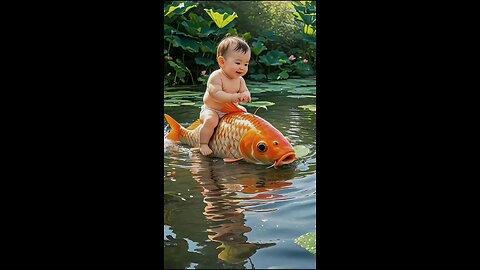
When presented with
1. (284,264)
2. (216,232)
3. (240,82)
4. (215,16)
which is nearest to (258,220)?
(216,232)

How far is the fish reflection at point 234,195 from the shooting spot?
5.09 feet

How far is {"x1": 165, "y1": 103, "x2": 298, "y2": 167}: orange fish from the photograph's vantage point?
7.98 ft

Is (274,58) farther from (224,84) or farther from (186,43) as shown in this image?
(224,84)

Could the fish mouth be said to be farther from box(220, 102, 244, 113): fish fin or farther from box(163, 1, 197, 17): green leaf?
box(163, 1, 197, 17): green leaf

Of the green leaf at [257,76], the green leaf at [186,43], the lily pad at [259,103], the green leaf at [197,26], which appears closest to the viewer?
the lily pad at [259,103]

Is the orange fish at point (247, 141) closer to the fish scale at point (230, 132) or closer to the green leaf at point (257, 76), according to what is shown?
the fish scale at point (230, 132)

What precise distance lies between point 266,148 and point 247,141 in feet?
0.33

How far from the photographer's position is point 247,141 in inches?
97.9

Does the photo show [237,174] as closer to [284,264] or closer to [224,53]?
[224,53]

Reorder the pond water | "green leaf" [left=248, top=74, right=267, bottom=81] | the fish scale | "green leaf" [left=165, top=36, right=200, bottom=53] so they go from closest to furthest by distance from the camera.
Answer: the pond water, the fish scale, "green leaf" [left=165, top=36, right=200, bottom=53], "green leaf" [left=248, top=74, right=267, bottom=81]

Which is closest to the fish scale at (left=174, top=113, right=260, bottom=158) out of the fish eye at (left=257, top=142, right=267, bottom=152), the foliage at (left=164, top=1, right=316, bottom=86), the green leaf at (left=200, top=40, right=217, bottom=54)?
the fish eye at (left=257, top=142, right=267, bottom=152)

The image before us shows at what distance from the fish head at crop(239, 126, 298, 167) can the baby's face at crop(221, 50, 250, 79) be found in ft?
1.25

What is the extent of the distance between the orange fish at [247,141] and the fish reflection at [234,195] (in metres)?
0.06

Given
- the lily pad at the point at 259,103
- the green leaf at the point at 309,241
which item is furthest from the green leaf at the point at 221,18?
the green leaf at the point at 309,241
